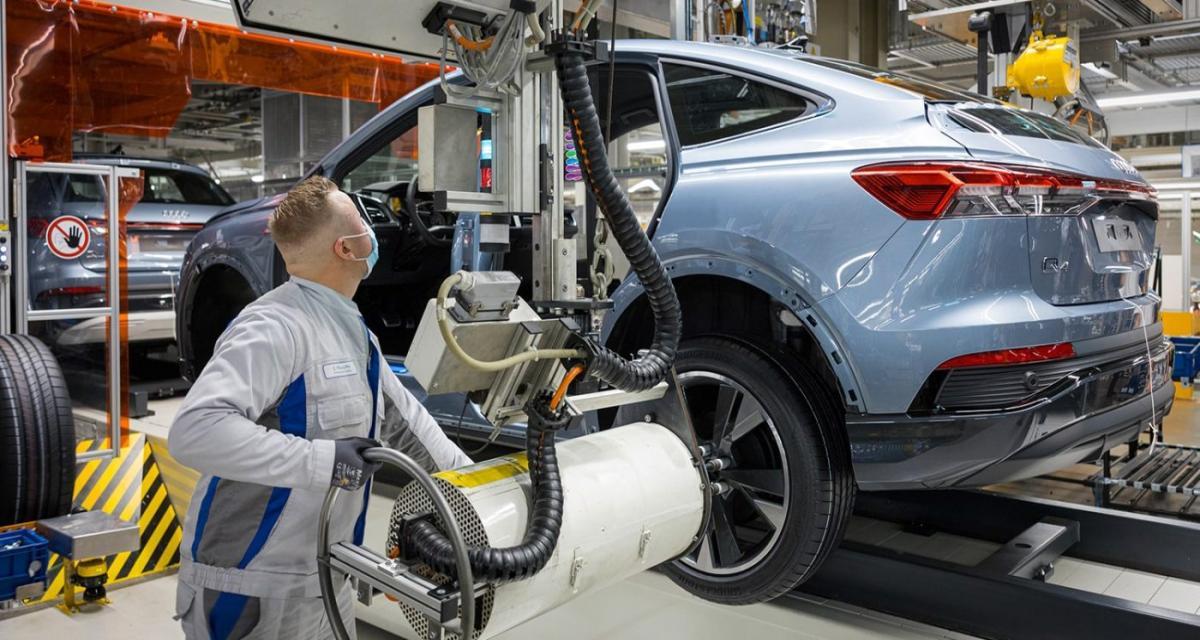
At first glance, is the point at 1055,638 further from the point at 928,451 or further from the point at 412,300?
the point at 412,300

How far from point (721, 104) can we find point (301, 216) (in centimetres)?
134

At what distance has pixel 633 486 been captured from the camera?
203 cm

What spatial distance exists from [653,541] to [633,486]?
5.2 inches

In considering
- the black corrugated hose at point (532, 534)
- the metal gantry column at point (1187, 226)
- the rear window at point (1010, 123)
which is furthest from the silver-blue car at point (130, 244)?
the metal gantry column at point (1187, 226)

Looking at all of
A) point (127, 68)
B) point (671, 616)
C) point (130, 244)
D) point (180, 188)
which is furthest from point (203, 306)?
A: point (671, 616)

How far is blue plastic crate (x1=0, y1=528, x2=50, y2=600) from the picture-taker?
3.05m

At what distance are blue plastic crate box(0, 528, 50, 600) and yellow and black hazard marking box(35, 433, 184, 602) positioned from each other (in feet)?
0.66

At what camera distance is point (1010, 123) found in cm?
256

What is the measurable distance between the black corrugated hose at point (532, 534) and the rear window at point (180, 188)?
5697 millimetres

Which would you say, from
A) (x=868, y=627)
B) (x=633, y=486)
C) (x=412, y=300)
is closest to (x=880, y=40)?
(x=412, y=300)

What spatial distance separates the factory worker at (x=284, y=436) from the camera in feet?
5.47

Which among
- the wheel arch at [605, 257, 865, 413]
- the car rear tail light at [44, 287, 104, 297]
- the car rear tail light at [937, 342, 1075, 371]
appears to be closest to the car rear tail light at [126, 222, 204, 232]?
the car rear tail light at [44, 287, 104, 297]

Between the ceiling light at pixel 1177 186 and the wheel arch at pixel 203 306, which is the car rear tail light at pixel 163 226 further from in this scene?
the ceiling light at pixel 1177 186

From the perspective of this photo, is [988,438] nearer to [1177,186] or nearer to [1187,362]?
[1187,362]
